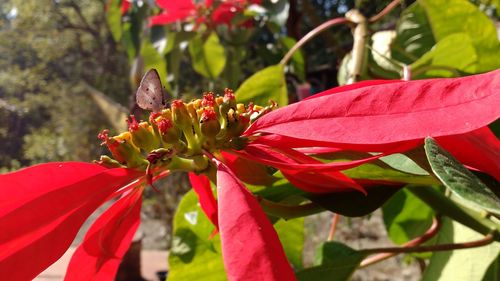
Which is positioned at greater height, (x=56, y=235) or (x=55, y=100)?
(x=56, y=235)

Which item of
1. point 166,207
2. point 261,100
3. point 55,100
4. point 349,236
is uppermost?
point 261,100

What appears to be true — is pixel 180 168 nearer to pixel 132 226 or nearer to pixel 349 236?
pixel 132 226

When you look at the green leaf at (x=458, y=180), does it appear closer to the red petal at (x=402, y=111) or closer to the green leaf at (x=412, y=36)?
the red petal at (x=402, y=111)

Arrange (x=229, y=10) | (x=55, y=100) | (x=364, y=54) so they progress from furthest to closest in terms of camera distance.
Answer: (x=55, y=100) < (x=229, y=10) < (x=364, y=54)

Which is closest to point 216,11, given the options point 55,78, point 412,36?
point 412,36

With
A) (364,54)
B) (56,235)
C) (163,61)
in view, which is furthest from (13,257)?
(163,61)

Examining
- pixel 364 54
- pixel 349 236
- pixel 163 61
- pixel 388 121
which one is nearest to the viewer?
pixel 388 121

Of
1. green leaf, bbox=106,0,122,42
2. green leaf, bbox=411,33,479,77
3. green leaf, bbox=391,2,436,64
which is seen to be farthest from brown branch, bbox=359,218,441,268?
green leaf, bbox=106,0,122,42

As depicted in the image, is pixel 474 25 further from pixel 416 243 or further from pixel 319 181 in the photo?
pixel 319 181
